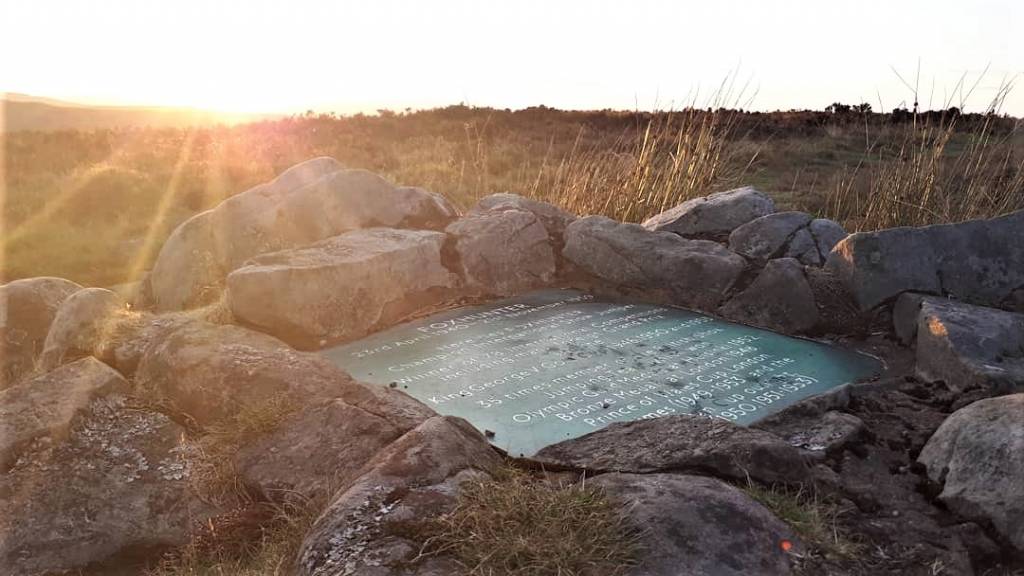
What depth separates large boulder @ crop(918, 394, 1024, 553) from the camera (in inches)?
112

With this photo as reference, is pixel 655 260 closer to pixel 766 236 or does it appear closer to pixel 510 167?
pixel 766 236

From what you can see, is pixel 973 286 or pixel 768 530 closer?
pixel 768 530

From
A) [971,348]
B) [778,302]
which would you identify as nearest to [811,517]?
[971,348]

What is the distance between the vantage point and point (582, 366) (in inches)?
171

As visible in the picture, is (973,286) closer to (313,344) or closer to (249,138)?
(313,344)

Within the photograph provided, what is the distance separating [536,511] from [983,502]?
160cm

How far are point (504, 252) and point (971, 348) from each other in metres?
2.87

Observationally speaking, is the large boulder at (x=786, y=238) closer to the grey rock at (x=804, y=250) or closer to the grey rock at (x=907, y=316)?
the grey rock at (x=804, y=250)

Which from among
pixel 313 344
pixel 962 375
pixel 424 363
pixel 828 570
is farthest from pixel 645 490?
pixel 313 344

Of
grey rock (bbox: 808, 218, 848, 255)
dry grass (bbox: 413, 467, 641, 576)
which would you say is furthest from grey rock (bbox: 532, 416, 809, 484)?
grey rock (bbox: 808, 218, 848, 255)

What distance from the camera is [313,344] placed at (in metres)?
4.86

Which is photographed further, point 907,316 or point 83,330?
point 907,316

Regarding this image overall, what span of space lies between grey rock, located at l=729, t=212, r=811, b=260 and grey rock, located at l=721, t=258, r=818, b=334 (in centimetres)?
62

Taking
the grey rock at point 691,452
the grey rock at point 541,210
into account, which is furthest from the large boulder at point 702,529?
the grey rock at point 541,210
